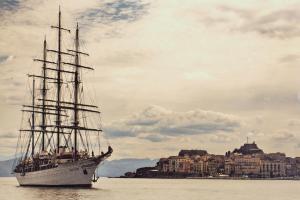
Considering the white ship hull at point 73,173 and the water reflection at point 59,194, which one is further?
the white ship hull at point 73,173

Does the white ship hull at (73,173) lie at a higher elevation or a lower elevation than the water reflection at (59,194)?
higher

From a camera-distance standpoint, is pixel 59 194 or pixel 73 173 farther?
pixel 73 173

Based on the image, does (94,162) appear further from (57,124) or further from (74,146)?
(57,124)

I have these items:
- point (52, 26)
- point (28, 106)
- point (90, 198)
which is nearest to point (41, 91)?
point (28, 106)

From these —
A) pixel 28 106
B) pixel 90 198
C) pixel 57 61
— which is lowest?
pixel 90 198

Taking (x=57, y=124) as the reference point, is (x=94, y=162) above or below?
below

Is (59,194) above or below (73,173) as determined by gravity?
below

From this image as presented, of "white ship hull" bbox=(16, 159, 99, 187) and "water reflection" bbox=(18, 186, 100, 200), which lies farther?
"white ship hull" bbox=(16, 159, 99, 187)

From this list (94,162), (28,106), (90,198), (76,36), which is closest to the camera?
(90,198)

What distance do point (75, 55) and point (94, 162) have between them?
23.1 metres

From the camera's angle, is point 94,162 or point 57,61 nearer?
point 94,162

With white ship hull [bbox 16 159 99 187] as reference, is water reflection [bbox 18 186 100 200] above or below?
below

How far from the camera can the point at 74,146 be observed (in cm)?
11019

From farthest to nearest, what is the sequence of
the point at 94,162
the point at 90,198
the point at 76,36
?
1. the point at 76,36
2. the point at 94,162
3. the point at 90,198
